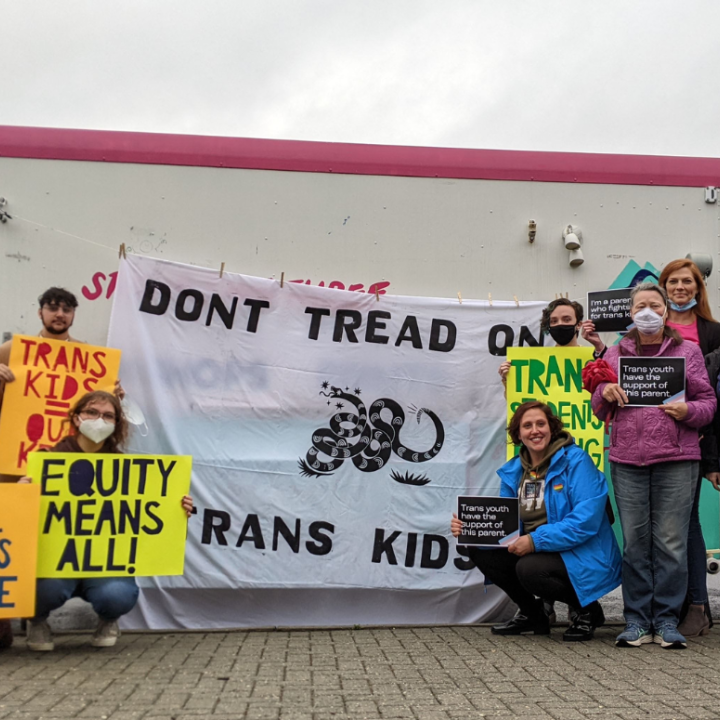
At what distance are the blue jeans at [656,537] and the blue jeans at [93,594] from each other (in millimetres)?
2577

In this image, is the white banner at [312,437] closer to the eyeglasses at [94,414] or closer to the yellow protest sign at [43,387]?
the yellow protest sign at [43,387]

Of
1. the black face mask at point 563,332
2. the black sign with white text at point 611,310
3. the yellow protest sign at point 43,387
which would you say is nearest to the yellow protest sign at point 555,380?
the black face mask at point 563,332

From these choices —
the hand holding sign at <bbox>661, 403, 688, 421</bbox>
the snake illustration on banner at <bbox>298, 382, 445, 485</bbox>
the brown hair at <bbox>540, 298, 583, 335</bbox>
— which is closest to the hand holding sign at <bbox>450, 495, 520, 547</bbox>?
the snake illustration on banner at <bbox>298, 382, 445, 485</bbox>

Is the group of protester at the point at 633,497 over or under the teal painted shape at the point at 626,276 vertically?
under

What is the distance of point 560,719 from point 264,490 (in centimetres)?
241

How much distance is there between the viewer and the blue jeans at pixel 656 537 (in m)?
4.18

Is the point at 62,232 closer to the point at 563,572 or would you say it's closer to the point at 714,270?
the point at 563,572

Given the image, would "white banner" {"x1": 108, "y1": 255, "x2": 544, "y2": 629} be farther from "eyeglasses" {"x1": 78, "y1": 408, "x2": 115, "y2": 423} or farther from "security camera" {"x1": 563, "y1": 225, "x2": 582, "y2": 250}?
"eyeglasses" {"x1": 78, "y1": 408, "x2": 115, "y2": 423}

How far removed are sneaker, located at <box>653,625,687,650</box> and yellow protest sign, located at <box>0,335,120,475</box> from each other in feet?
10.5

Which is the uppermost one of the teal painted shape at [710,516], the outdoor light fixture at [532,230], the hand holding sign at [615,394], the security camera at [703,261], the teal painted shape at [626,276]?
the outdoor light fixture at [532,230]

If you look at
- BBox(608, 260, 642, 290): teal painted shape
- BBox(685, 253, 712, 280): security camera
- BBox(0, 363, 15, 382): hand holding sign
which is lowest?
BBox(0, 363, 15, 382): hand holding sign

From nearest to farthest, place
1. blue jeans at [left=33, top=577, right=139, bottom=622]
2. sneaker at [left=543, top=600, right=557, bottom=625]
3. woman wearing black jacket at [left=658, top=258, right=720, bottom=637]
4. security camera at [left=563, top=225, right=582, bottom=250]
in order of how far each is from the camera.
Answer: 1. blue jeans at [left=33, top=577, right=139, bottom=622]
2. woman wearing black jacket at [left=658, top=258, right=720, bottom=637]
3. sneaker at [left=543, top=600, right=557, bottom=625]
4. security camera at [left=563, top=225, right=582, bottom=250]

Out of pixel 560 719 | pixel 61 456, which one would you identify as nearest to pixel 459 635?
pixel 560 719

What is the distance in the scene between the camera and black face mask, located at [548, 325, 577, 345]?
16.0 ft
